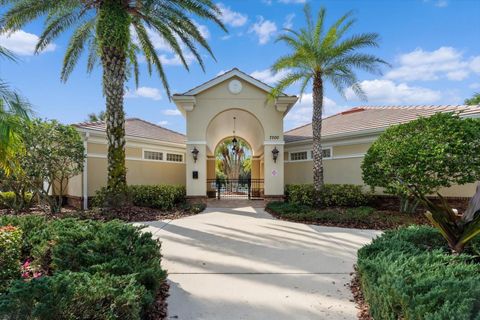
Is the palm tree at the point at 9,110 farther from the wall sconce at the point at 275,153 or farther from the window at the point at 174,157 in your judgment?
the window at the point at 174,157

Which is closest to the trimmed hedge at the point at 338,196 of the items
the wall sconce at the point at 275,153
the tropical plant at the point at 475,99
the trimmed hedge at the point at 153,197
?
the wall sconce at the point at 275,153

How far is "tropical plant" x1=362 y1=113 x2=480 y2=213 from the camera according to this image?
972 cm

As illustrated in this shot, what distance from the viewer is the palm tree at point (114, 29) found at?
1027cm

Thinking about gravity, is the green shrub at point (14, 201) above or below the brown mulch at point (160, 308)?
above

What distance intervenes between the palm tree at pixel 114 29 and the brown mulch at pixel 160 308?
299 inches

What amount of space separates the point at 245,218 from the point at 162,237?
4081 millimetres

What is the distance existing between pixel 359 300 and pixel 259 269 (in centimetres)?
196

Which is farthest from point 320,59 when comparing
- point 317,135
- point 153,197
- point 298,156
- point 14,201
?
point 14,201

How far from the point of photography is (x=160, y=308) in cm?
408

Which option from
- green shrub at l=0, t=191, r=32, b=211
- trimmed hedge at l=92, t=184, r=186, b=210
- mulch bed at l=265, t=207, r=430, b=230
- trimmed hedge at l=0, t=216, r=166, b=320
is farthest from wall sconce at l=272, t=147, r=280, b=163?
green shrub at l=0, t=191, r=32, b=211

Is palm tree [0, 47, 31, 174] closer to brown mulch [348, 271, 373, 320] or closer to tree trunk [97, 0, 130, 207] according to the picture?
brown mulch [348, 271, 373, 320]

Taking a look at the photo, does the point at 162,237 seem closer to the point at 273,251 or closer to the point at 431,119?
the point at 273,251

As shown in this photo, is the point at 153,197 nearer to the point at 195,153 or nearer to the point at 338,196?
the point at 195,153

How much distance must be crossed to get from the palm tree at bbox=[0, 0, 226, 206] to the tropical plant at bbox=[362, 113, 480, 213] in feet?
26.7
